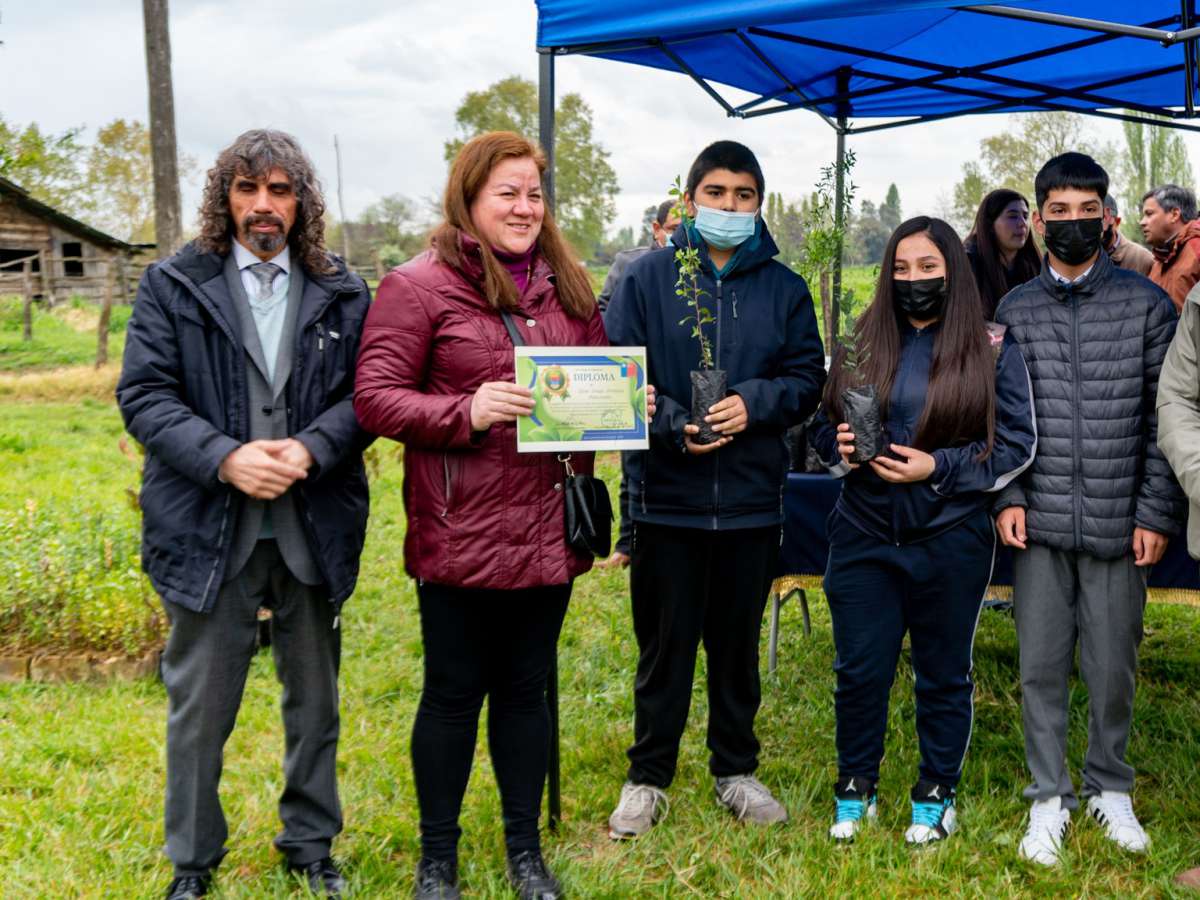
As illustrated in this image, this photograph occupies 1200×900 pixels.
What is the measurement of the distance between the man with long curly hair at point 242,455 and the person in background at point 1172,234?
4295 millimetres

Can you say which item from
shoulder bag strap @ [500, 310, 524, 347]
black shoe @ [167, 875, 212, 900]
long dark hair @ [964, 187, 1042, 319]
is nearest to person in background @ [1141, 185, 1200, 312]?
long dark hair @ [964, 187, 1042, 319]

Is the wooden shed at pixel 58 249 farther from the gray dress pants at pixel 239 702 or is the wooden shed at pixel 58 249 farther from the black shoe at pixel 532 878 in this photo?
the black shoe at pixel 532 878

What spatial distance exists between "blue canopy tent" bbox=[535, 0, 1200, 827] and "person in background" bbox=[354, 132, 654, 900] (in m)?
0.39

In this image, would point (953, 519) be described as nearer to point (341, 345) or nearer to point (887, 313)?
point (887, 313)

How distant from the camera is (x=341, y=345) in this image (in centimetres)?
279

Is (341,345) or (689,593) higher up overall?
(341,345)

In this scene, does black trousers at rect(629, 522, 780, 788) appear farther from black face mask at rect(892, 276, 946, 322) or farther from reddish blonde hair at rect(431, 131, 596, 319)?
reddish blonde hair at rect(431, 131, 596, 319)

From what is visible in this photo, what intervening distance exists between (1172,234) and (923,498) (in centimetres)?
424

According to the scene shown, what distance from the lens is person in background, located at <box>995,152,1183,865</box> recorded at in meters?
3.01

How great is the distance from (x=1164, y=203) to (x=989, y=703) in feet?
11.8

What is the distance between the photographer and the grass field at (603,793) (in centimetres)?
300

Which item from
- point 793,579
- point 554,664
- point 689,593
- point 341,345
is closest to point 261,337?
point 341,345

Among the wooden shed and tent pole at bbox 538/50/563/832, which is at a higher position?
the wooden shed

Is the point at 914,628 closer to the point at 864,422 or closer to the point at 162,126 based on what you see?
the point at 864,422
